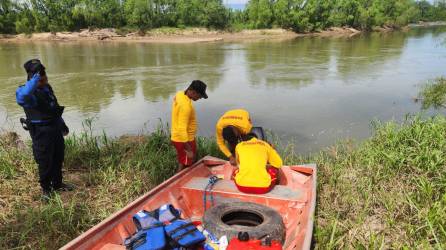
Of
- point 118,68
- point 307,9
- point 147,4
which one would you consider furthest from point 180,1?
point 118,68

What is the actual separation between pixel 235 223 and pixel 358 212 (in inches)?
53.3

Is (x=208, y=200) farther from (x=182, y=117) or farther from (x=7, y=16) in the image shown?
(x=7, y=16)

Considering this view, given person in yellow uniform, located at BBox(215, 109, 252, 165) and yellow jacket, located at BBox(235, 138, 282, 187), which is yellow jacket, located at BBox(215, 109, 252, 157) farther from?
yellow jacket, located at BBox(235, 138, 282, 187)

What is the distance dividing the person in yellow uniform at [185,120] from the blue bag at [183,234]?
170cm

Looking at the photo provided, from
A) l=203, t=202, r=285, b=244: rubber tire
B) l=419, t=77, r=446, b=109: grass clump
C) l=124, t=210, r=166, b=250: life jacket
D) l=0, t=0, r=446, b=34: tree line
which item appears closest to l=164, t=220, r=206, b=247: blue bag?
l=124, t=210, r=166, b=250: life jacket

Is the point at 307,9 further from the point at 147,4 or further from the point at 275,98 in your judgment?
the point at 275,98

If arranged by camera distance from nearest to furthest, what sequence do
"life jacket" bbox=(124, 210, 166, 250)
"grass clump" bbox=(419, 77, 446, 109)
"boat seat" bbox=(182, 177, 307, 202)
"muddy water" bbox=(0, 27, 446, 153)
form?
"life jacket" bbox=(124, 210, 166, 250) → "boat seat" bbox=(182, 177, 307, 202) → "muddy water" bbox=(0, 27, 446, 153) → "grass clump" bbox=(419, 77, 446, 109)

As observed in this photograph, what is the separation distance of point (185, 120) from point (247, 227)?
64.6 inches

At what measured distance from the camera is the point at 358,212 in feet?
13.0

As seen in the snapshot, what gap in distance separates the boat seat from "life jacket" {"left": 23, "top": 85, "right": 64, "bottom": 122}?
1693 millimetres

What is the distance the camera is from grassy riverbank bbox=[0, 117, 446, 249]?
11.6ft

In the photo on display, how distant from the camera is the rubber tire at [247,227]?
3.28m

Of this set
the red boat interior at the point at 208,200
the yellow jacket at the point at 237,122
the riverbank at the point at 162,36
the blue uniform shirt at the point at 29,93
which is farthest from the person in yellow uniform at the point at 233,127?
the riverbank at the point at 162,36

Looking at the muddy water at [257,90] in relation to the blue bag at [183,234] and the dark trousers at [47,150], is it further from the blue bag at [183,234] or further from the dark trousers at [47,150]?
the blue bag at [183,234]
